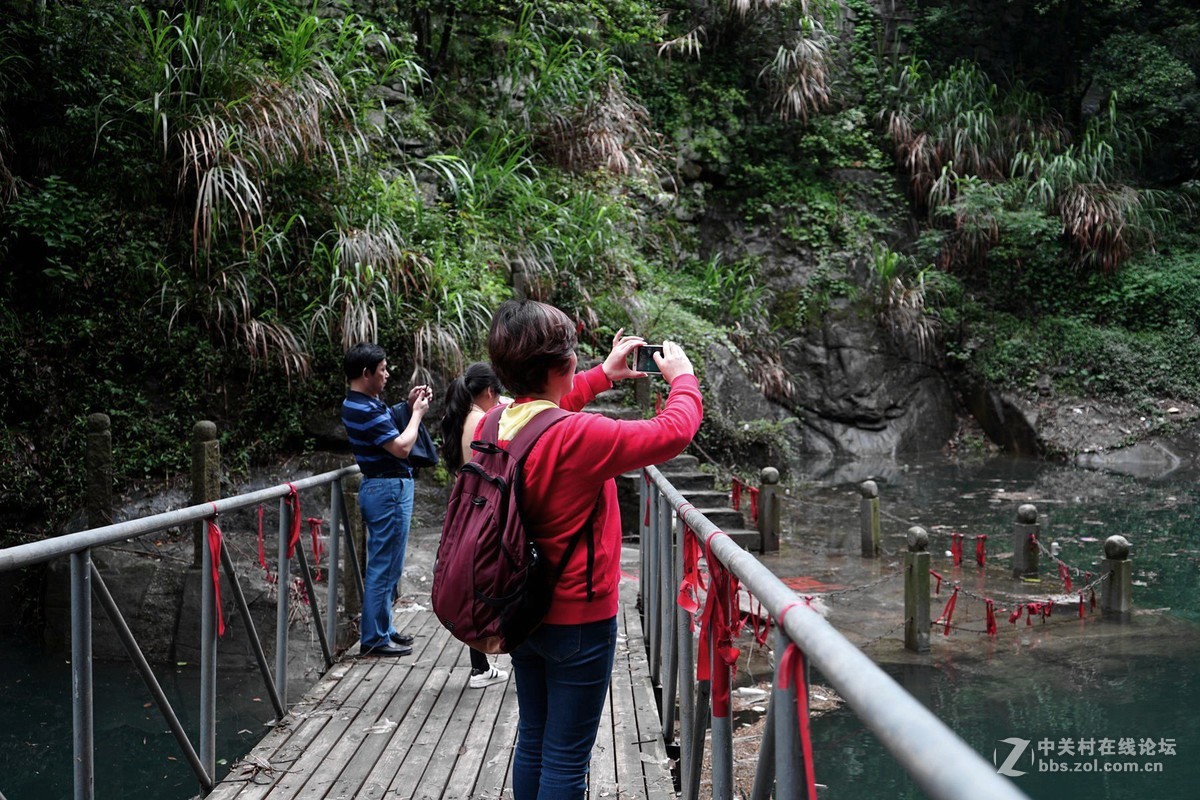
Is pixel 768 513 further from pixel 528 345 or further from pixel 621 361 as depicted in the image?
pixel 528 345

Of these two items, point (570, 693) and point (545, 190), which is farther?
point (545, 190)

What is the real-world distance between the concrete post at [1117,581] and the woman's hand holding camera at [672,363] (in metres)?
6.47

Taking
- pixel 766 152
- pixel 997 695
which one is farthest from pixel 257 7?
pixel 766 152

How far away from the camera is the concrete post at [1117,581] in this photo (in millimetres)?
7668

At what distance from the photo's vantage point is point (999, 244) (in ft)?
60.8

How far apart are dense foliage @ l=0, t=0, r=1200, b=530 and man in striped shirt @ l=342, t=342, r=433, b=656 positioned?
15.4ft

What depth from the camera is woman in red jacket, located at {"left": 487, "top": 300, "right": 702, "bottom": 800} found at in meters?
2.27

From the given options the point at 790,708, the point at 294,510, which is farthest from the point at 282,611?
the point at 790,708

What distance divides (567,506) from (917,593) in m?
5.14

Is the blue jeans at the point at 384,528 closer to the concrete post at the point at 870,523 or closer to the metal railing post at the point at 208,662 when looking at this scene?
the metal railing post at the point at 208,662

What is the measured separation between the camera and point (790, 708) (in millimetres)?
1664

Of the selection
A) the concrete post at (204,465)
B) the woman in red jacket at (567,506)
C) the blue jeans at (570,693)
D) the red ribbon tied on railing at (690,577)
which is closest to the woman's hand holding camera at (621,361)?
the woman in red jacket at (567,506)

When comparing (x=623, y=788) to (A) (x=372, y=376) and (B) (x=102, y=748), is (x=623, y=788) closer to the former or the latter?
(A) (x=372, y=376)

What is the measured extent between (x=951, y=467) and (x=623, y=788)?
14.0 metres
